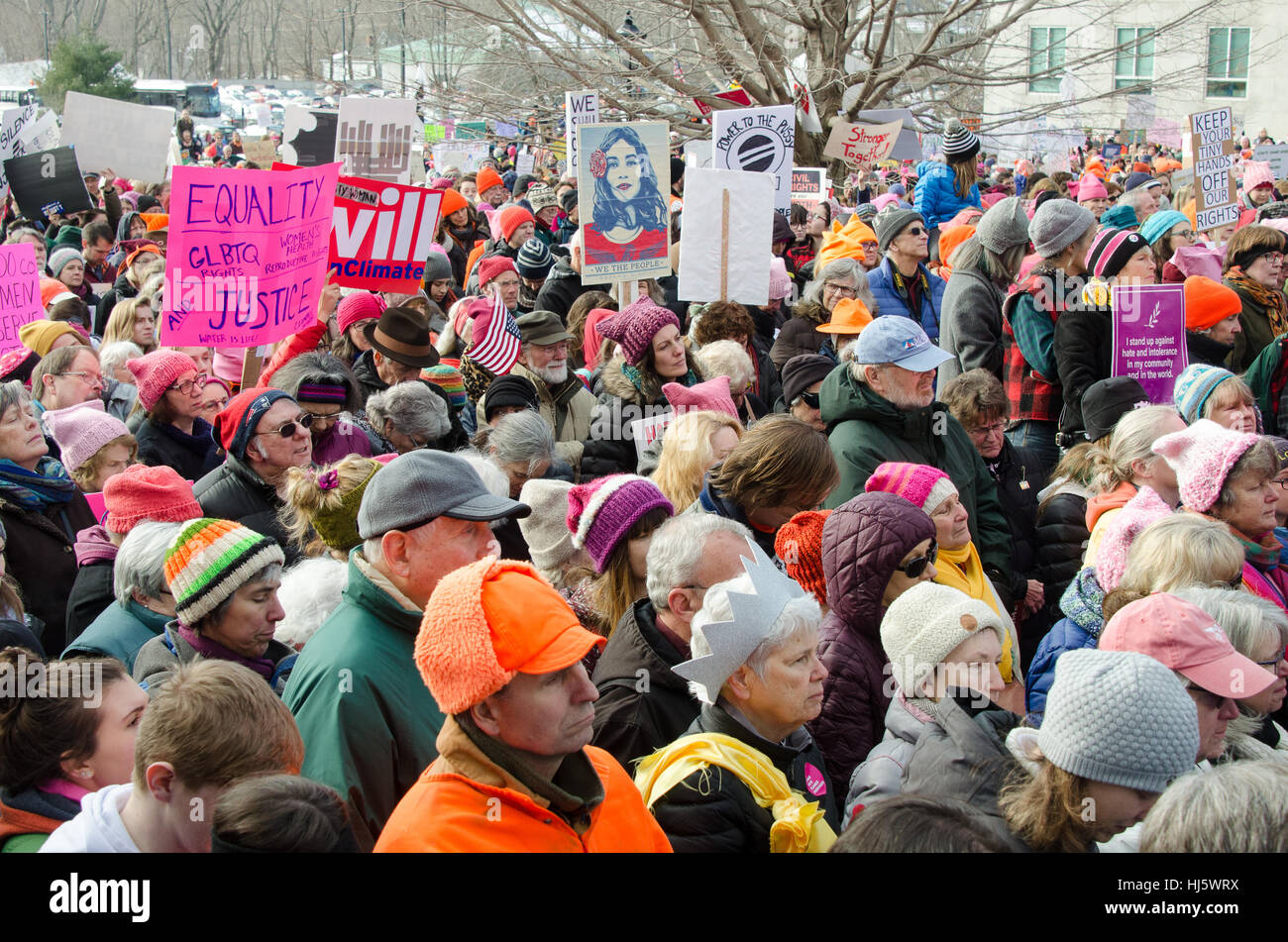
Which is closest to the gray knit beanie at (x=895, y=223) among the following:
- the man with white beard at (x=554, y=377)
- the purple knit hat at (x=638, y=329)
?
the purple knit hat at (x=638, y=329)

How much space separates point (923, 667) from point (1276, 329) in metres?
5.60

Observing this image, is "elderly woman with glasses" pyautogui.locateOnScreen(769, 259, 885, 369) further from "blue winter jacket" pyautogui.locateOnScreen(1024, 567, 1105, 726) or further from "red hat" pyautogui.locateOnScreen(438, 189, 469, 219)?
"red hat" pyautogui.locateOnScreen(438, 189, 469, 219)

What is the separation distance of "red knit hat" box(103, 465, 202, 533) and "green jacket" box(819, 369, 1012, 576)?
2.39m

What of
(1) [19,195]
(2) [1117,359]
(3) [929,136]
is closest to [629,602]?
(2) [1117,359]

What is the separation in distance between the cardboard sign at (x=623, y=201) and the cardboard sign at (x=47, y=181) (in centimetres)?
626

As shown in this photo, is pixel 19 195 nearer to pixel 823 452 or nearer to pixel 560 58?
pixel 560 58

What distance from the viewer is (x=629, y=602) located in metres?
3.71

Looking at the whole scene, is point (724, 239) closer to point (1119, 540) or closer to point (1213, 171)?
point (1119, 540)

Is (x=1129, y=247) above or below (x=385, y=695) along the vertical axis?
above

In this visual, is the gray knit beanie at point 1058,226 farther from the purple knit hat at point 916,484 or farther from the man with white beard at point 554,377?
the purple knit hat at point 916,484

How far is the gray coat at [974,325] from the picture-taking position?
6.88 meters

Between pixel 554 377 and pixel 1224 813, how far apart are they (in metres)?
4.57

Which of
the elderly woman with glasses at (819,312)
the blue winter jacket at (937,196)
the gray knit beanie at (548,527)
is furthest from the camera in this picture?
the blue winter jacket at (937,196)

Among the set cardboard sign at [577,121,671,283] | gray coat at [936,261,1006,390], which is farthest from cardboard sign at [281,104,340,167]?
gray coat at [936,261,1006,390]
